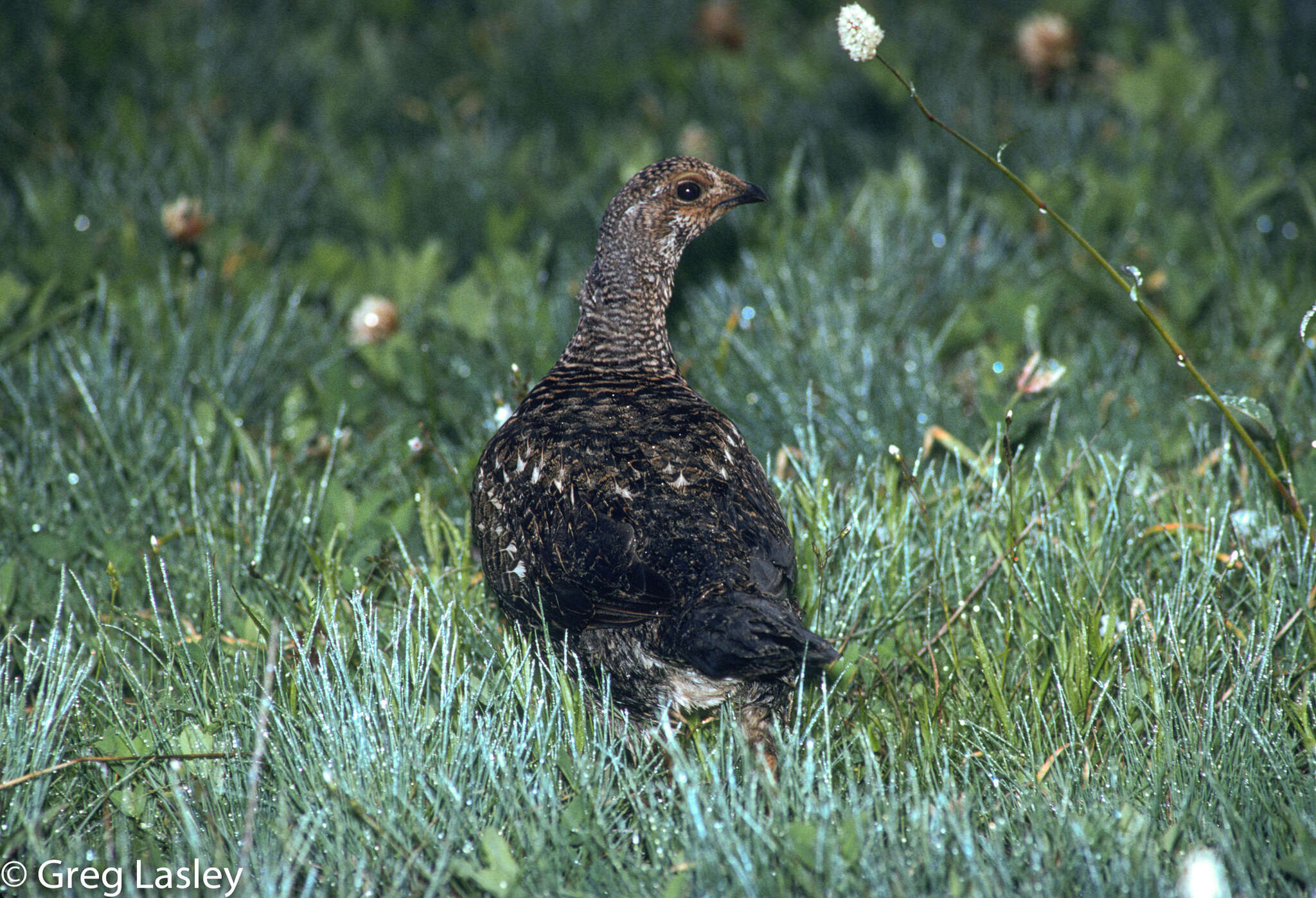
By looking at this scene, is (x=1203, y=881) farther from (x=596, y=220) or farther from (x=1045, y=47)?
(x=1045, y=47)

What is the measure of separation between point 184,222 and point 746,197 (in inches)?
116

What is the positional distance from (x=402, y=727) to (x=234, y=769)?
1.58 feet

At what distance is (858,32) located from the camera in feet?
8.68

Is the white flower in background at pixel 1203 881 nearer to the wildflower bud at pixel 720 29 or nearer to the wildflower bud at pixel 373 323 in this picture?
the wildflower bud at pixel 373 323

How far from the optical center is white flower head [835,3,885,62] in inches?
104

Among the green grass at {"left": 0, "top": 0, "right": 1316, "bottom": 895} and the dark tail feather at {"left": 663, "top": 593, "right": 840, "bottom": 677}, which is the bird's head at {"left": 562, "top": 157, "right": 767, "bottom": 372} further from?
the dark tail feather at {"left": 663, "top": 593, "right": 840, "bottom": 677}

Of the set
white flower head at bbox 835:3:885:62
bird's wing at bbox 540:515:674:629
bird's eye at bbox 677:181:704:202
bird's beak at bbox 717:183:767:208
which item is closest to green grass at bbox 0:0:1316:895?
bird's wing at bbox 540:515:674:629

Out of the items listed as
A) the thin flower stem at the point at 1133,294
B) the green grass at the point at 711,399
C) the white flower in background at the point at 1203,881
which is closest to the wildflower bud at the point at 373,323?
the green grass at the point at 711,399

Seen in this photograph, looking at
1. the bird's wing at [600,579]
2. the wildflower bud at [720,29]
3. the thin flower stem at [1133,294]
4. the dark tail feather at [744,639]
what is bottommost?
the dark tail feather at [744,639]

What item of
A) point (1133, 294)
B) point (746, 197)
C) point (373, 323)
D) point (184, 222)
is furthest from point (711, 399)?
point (184, 222)

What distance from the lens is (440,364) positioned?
4797 millimetres

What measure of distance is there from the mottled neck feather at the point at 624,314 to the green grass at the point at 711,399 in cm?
60

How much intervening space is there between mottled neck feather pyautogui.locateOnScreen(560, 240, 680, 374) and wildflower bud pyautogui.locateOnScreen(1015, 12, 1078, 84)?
174 inches

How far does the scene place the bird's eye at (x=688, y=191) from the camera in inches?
148
